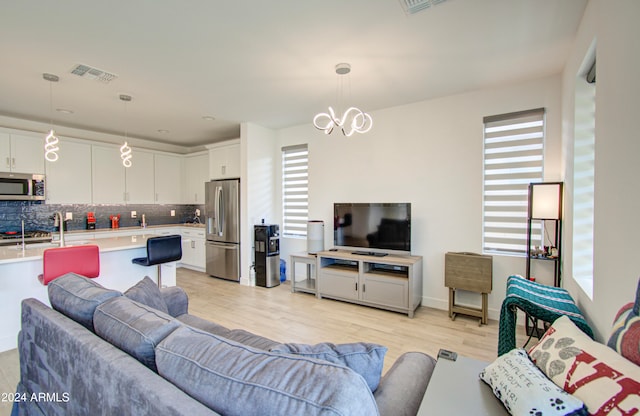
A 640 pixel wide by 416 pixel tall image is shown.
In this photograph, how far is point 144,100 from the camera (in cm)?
376

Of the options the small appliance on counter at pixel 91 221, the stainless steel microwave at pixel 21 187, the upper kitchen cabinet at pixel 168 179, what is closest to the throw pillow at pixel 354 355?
the stainless steel microwave at pixel 21 187

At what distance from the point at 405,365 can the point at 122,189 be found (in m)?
6.03

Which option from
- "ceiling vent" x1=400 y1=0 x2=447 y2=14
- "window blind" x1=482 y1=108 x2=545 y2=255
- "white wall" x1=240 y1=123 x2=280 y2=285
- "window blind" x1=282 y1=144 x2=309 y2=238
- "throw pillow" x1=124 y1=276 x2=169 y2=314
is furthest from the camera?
"window blind" x1=282 y1=144 x2=309 y2=238

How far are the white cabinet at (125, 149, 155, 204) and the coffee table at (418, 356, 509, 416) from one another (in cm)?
615

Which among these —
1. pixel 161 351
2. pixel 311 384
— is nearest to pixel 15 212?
pixel 161 351

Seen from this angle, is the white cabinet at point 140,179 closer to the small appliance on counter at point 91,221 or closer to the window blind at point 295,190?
the small appliance on counter at point 91,221

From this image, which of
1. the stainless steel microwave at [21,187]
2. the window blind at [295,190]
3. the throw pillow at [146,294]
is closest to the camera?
the throw pillow at [146,294]

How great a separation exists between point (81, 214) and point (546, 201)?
7148 millimetres

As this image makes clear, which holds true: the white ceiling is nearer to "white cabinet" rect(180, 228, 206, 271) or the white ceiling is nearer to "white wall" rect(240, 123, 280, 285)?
"white wall" rect(240, 123, 280, 285)

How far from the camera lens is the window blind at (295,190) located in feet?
A: 16.4

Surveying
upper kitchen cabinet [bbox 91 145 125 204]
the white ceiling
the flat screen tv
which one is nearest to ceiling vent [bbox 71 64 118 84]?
the white ceiling

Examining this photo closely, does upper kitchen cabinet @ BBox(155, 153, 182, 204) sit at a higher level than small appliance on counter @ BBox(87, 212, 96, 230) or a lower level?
higher

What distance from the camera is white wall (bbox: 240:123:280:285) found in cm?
484

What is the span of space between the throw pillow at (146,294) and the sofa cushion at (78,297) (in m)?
0.17
